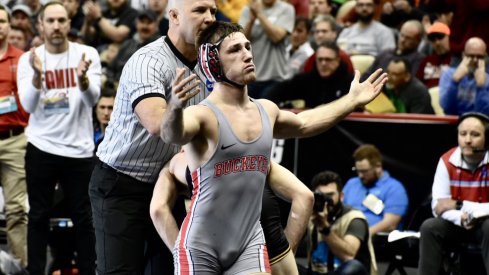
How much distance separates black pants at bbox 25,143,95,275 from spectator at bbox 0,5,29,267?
399 mm

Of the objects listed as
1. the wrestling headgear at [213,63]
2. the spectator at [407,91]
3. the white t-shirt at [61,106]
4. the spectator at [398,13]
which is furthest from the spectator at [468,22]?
the wrestling headgear at [213,63]

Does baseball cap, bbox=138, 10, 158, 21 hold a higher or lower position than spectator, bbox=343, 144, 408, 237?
higher

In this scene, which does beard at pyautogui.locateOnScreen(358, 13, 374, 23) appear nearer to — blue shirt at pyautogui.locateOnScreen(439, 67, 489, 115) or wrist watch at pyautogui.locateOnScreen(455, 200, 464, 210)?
blue shirt at pyautogui.locateOnScreen(439, 67, 489, 115)

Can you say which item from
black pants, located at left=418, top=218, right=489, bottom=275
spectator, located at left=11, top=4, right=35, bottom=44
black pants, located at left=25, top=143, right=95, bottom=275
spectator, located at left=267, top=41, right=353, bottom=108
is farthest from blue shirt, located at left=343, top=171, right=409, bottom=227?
spectator, located at left=11, top=4, right=35, bottom=44

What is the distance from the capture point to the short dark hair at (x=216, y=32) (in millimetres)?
5566

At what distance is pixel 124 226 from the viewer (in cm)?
602

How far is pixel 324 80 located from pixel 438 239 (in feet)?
9.75

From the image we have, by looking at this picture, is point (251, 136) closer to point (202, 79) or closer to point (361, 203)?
point (202, 79)

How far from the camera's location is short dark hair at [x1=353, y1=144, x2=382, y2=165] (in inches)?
406

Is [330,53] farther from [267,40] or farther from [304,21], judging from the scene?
[304,21]

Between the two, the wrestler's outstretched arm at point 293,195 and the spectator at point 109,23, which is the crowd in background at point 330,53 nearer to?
the spectator at point 109,23

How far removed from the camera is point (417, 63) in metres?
12.3

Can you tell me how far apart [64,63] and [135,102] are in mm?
3834

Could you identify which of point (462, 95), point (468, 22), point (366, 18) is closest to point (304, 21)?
point (366, 18)
